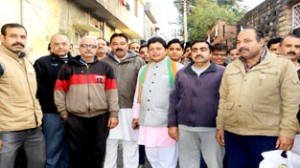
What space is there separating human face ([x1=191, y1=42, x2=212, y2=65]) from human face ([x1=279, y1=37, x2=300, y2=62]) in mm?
1246

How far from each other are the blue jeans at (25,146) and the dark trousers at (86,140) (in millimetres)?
423

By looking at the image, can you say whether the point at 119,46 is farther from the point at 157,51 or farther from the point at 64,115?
the point at 64,115

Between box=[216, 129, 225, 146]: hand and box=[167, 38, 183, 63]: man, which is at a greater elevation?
box=[167, 38, 183, 63]: man

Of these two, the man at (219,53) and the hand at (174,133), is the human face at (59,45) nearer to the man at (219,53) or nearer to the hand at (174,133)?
the hand at (174,133)

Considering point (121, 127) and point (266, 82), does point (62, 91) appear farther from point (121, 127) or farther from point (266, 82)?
point (266, 82)

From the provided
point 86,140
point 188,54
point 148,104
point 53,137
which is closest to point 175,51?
point 188,54

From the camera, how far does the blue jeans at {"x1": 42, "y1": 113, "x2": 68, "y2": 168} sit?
437 centimetres

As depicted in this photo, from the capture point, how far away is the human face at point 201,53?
3.79 m

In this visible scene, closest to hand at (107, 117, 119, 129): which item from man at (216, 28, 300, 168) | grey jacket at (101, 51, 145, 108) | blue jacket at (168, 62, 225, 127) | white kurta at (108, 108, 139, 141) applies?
white kurta at (108, 108, 139, 141)

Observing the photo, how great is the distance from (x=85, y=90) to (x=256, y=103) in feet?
7.12

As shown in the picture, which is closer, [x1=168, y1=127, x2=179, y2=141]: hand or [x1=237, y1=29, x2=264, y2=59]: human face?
[x1=237, y1=29, x2=264, y2=59]: human face

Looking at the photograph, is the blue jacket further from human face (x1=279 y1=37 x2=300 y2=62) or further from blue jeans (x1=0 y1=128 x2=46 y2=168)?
blue jeans (x1=0 y1=128 x2=46 y2=168)

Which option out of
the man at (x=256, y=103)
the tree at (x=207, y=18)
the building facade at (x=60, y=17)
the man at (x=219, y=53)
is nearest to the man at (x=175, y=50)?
the man at (x=219, y=53)

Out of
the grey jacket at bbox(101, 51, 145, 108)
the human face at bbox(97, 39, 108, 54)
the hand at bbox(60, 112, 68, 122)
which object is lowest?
the hand at bbox(60, 112, 68, 122)
